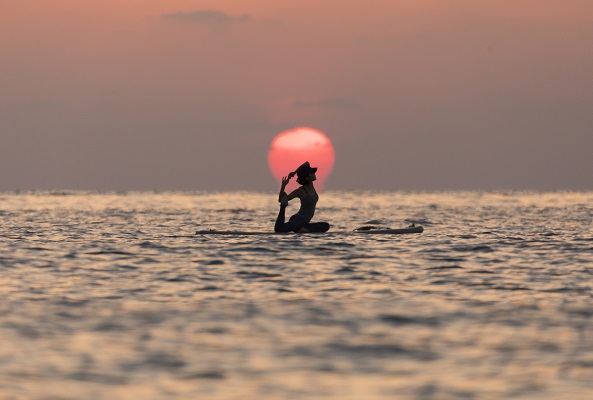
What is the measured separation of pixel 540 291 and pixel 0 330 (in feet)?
29.7

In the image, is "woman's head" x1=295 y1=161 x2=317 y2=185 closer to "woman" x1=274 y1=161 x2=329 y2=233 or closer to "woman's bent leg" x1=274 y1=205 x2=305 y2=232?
"woman" x1=274 y1=161 x2=329 y2=233

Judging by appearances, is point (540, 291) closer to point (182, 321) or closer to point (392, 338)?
point (392, 338)

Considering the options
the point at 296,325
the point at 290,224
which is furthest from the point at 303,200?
the point at 296,325

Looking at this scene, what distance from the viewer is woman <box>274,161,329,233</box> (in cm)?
2839

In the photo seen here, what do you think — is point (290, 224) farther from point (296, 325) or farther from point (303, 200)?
point (296, 325)

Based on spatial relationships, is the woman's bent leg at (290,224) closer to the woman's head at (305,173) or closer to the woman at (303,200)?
the woman at (303,200)

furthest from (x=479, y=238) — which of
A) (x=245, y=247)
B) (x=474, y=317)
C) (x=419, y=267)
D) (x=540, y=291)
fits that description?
(x=474, y=317)

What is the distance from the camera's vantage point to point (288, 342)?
1231 centimetres

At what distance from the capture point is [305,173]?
28.5 meters

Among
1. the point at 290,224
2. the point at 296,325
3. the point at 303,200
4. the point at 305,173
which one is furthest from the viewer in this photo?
the point at 290,224

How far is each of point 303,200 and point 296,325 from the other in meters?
15.8

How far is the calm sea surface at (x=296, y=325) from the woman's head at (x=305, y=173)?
11.9ft

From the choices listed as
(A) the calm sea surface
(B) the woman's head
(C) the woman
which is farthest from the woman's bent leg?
(A) the calm sea surface

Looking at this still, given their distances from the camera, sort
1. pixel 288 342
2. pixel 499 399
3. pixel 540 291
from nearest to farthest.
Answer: pixel 499 399
pixel 288 342
pixel 540 291
